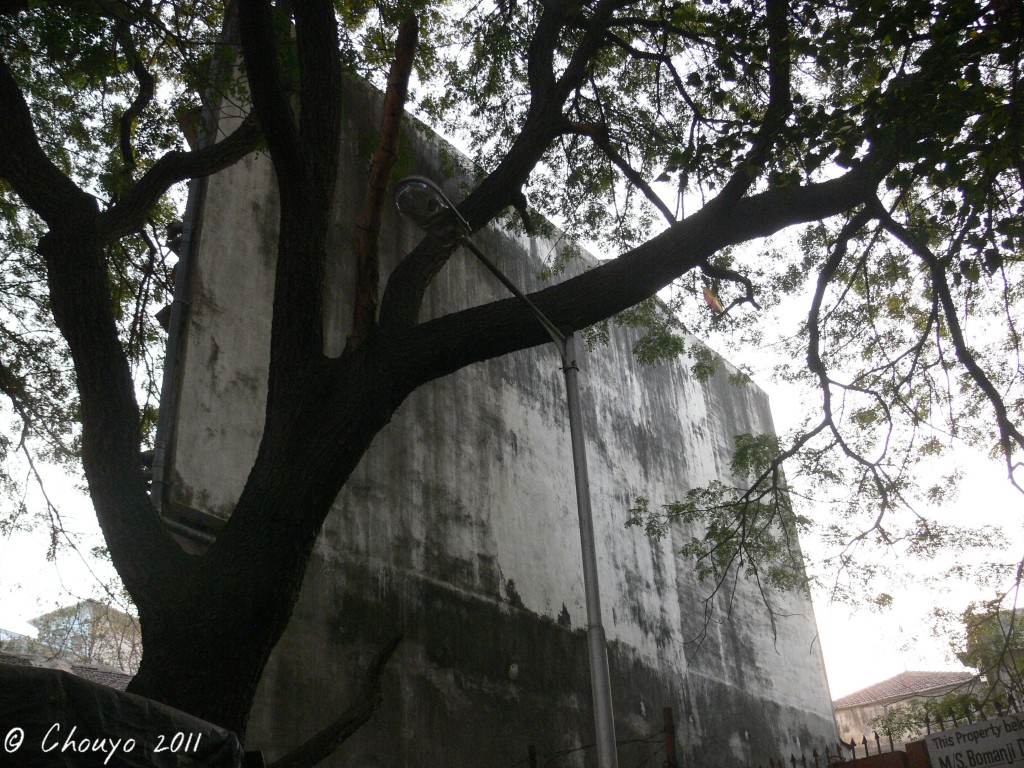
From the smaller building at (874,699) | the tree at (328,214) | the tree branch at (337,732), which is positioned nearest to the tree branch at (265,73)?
the tree at (328,214)

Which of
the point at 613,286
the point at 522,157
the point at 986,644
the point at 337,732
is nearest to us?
the point at 337,732

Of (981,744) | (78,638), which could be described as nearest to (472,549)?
(981,744)

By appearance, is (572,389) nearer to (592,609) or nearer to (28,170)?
(592,609)

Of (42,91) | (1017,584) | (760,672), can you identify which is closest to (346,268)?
(42,91)

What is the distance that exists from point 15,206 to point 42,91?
3.98 feet

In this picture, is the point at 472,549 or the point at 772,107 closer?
the point at 772,107

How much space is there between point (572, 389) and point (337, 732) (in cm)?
227

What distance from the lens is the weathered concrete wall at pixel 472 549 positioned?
6547mm

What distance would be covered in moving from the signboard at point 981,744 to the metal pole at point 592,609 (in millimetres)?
3098

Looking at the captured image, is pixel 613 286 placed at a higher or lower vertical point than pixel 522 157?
lower

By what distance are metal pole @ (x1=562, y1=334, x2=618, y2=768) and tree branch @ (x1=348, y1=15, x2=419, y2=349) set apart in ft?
3.82

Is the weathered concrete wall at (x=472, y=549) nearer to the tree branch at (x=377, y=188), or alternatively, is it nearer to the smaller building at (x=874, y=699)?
the tree branch at (x=377, y=188)

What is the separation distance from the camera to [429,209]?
16.6 ft

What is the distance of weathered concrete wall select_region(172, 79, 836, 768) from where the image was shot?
21.5 ft
